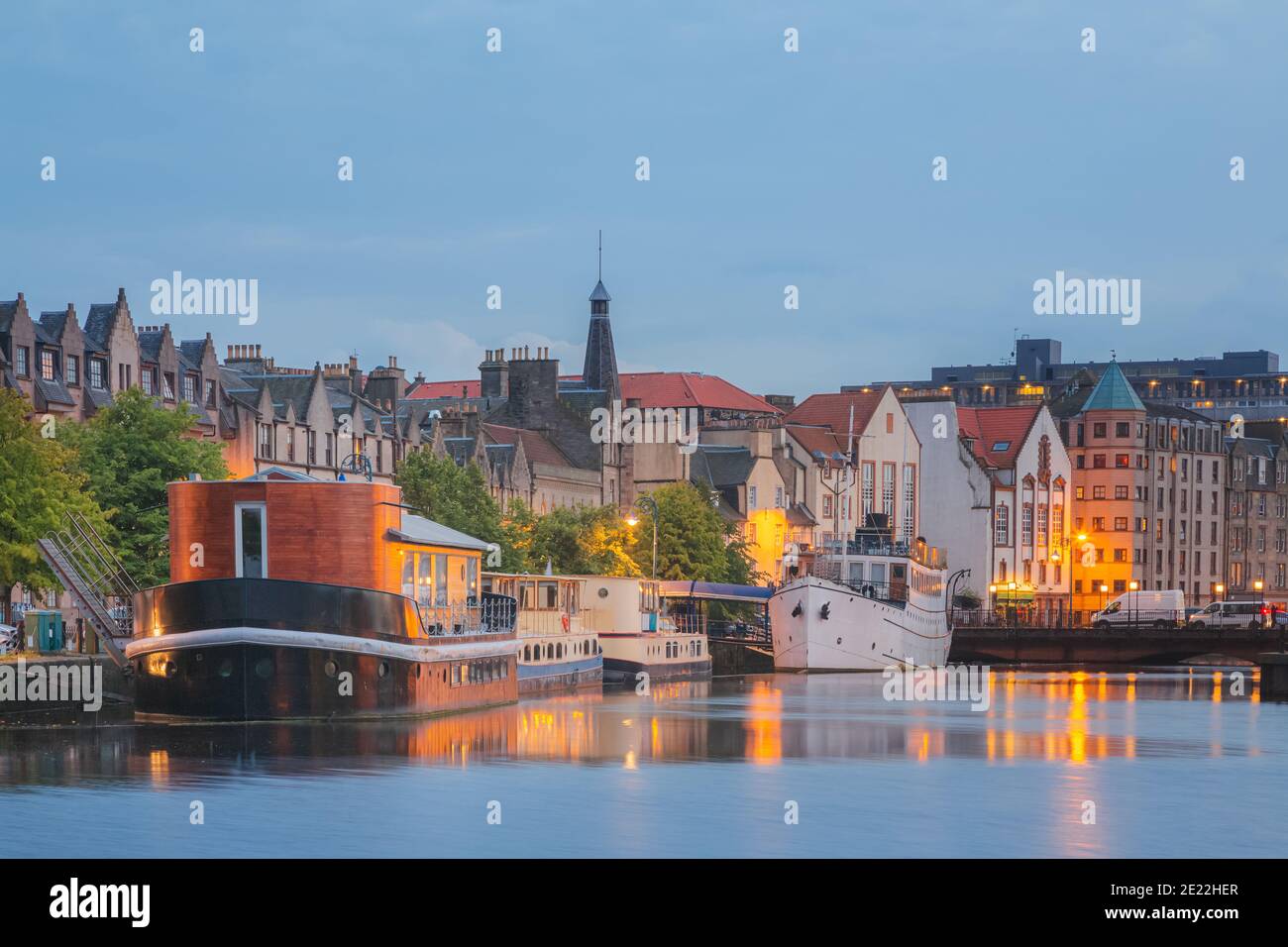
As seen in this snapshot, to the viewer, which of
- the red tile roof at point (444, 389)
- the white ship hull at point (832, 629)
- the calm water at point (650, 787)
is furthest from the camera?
the red tile roof at point (444, 389)

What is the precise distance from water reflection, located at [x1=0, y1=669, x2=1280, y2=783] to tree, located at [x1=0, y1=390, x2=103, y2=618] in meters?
9.24

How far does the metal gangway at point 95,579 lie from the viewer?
64.7 m

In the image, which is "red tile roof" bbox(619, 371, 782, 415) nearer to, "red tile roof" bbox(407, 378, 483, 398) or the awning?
"red tile roof" bbox(407, 378, 483, 398)

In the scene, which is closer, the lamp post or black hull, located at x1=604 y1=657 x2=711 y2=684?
black hull, located at x1=604 y1=657 x2=711 y2=684

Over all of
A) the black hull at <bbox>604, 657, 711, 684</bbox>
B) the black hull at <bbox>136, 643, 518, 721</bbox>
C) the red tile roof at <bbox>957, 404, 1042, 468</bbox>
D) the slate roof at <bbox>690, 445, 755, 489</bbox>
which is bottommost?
the black hull at <bbox>604, 657, 711, 684</bbox>

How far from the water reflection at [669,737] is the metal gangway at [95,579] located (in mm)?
5165

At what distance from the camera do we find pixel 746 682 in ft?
316

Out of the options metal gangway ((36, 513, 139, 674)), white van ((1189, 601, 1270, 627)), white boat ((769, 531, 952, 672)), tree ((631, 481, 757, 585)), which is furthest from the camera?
white van ((1189, 601, 1270, 627))

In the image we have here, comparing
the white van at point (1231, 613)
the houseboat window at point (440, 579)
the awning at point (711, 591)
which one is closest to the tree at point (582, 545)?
the awning at point (711, 591)

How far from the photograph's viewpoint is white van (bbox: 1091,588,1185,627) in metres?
135

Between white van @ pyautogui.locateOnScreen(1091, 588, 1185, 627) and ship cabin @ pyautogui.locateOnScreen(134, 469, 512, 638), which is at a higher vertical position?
ship cabin @ pyautogui.locateOnScreen(134, 469, 512, 638)

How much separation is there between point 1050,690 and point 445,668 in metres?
35.7

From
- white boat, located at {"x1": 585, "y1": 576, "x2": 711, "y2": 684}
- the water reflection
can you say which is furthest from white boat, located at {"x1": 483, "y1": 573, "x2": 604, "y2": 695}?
the water reflection

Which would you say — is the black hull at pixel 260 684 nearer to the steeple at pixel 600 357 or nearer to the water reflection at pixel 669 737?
the water reflection at pixel 669 737
